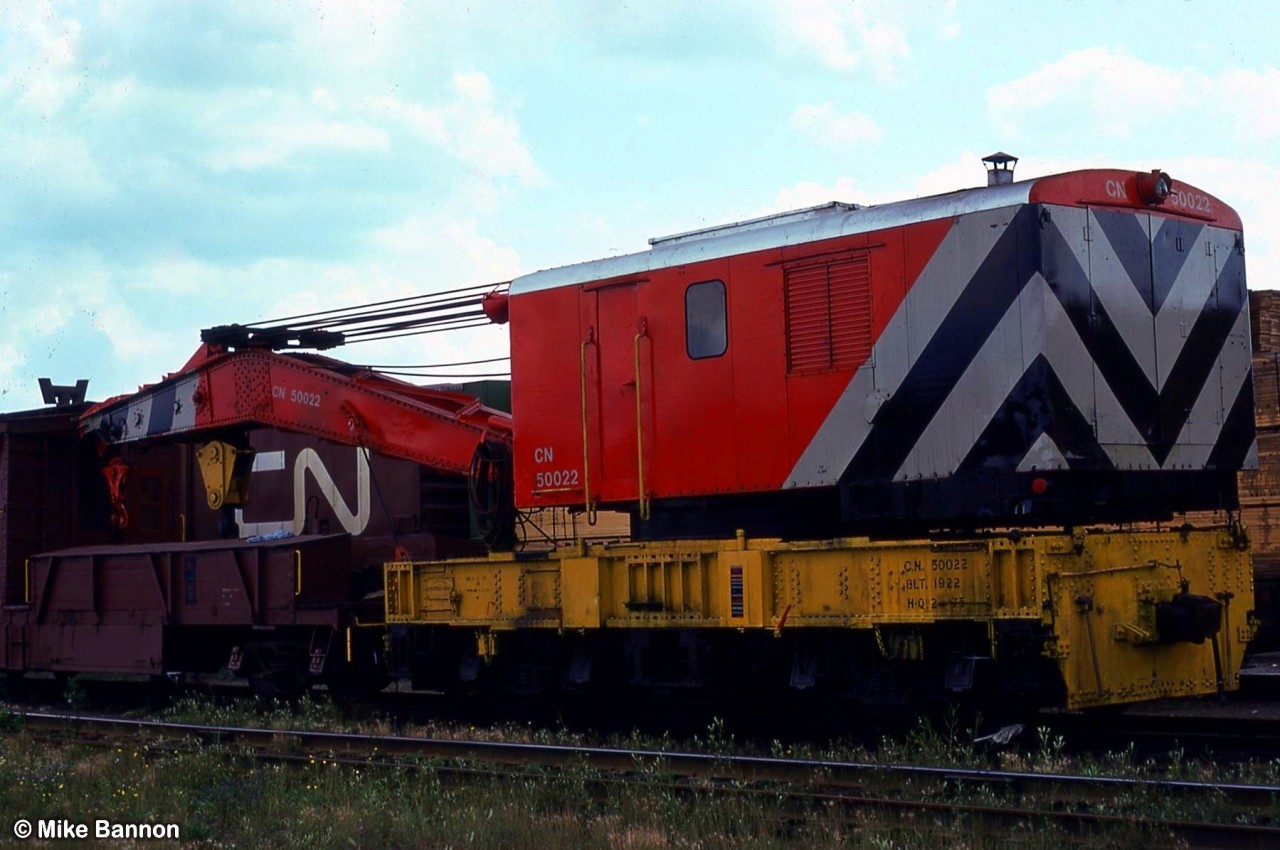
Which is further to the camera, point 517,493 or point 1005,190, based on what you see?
point 517,493

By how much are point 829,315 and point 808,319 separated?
201 mm

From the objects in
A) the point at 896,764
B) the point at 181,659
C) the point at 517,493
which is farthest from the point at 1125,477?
the point at 181,659

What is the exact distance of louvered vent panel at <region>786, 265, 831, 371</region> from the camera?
38.1ft

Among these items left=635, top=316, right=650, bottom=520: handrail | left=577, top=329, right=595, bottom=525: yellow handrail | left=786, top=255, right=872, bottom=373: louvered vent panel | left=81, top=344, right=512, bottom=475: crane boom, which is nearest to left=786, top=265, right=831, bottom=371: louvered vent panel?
left=786, top=255, right=872, bottom=373: louvered vent panel

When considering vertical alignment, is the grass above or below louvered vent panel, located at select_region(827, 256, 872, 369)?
below

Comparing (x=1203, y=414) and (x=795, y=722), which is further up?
(x=1203, y=414)

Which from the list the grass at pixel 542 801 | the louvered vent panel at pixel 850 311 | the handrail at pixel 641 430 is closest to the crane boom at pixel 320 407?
the handrail at pixel 641 430

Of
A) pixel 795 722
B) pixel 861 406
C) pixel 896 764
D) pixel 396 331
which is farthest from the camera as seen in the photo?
pixel 396 331

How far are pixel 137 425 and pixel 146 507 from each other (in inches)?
84.9

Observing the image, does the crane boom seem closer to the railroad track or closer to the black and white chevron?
the railroad track

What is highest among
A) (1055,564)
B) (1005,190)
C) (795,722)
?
(1005,190)

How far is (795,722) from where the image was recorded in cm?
1300

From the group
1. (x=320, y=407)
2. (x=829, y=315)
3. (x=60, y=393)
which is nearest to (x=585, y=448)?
(x=829, y=315)

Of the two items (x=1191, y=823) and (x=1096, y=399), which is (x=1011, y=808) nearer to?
(x=1191, y=823)
